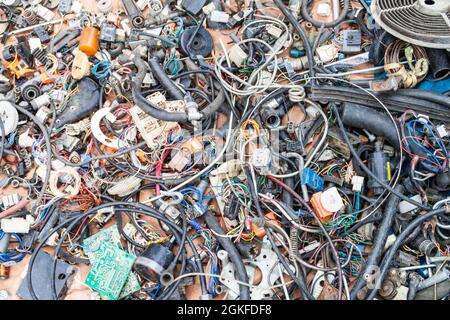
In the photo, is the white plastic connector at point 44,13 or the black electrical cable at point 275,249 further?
the white plastic connector at point 44,13

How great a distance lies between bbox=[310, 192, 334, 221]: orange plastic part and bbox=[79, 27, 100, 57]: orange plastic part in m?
1.32

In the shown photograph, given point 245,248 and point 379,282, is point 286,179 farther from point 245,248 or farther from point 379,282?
point 379,282

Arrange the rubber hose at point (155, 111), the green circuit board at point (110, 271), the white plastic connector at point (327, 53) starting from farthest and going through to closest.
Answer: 1. the white plastic connector at point (327, 53)
2. the rubber hose at point (155, 111)
3. the green circuit board at point (110, 271)

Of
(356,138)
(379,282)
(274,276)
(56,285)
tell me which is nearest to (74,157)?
(56,285)

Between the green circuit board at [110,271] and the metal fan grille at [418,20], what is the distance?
1.50 meters

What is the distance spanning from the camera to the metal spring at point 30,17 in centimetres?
254

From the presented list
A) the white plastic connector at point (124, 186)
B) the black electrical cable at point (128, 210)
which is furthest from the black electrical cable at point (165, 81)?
the black electrical cable at point (128, 210)

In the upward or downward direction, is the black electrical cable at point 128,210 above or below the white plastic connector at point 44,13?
below

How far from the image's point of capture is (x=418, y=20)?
6.56 ft

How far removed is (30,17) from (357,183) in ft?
6.32

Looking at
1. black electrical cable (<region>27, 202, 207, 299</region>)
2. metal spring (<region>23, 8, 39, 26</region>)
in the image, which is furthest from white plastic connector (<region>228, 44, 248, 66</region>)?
metal spring (<region>23, 8, 39, 26</region>)

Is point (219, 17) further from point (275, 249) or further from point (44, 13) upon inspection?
point (275, 249)

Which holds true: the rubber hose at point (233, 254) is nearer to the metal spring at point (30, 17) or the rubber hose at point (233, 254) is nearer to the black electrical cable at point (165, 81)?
the black electrical cable at point (165, 81)

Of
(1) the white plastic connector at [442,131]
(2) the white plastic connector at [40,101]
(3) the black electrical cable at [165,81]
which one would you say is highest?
(3) the black electrical cable at [165,81]
